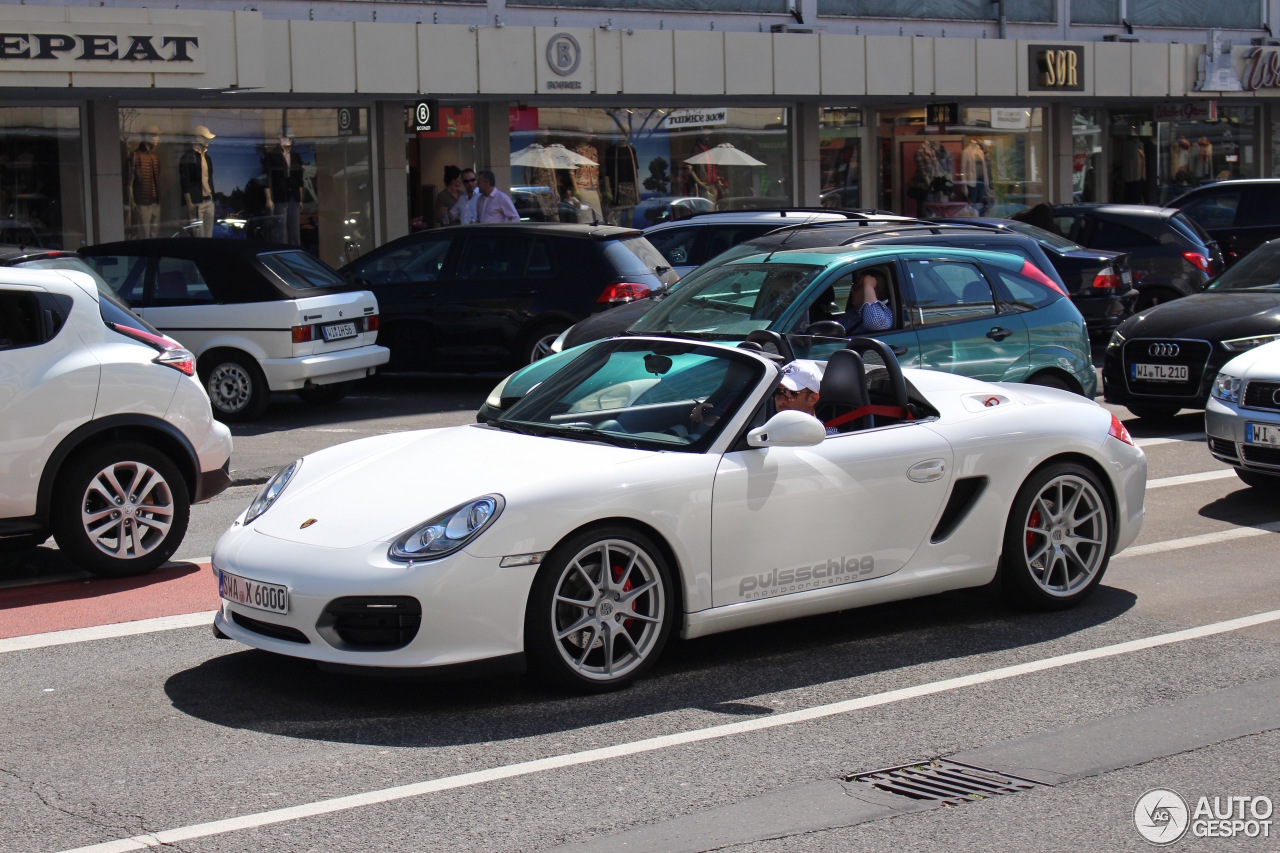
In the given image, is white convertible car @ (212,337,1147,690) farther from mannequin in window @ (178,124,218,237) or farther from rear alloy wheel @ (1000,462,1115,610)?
mannequin in window @ (178,124,218,237)

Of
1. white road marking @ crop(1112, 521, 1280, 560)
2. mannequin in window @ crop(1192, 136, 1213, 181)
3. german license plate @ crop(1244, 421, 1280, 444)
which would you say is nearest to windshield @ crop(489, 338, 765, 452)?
white road marking @ crop(1112, 521, 1280, 560)

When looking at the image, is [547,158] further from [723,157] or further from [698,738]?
[698,738]

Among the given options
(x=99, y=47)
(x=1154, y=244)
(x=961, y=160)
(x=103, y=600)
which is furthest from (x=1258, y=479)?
(x=961, y=160)

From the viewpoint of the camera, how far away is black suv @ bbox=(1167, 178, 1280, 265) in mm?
21969

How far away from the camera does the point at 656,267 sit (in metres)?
16.1

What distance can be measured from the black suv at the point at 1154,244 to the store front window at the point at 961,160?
796 cm

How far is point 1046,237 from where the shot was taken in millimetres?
18812

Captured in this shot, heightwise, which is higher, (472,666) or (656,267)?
(656,267)

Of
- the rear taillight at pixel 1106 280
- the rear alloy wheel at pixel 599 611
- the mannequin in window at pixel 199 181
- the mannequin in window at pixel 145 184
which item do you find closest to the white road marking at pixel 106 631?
the rear alloy wheel at pixel 599 611

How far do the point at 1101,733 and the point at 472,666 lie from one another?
2.25m

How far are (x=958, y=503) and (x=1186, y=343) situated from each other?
266 inches

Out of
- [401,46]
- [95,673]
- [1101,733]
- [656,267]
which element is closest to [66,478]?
[95,673]

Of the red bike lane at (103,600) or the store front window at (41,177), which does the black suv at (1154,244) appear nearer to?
the store front window at (41,177)

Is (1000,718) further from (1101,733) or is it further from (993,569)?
(993,569)
